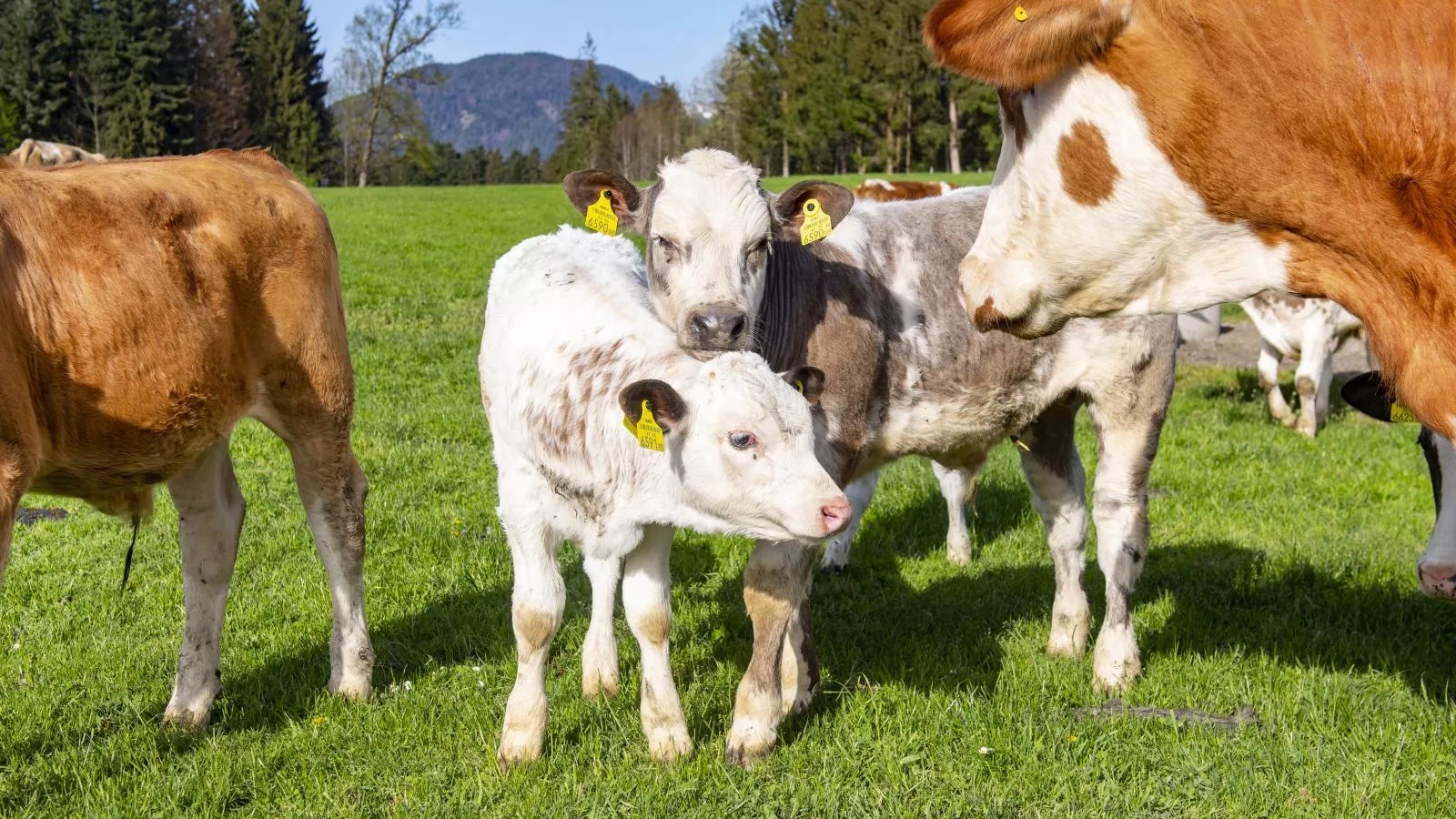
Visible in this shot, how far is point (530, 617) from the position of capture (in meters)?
4.58

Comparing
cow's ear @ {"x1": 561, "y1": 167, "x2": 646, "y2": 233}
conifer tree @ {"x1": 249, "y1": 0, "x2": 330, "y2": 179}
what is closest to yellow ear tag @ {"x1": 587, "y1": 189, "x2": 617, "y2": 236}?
cow's ear @ {"x1": 561, "y1": 167, "x2": 646, "y2": 233}

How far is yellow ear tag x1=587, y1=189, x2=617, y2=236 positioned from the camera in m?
5.14

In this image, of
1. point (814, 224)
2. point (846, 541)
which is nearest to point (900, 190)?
point (846, 541)

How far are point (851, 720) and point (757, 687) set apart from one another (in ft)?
1.77

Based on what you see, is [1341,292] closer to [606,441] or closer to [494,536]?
[606,441]

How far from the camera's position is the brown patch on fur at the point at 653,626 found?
4.56 m

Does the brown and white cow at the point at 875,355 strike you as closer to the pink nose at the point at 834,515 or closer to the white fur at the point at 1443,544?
the pink nose at the point at 834,515

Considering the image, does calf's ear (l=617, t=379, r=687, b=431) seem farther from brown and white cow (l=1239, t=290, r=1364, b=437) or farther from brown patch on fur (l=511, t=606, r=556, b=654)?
brown and white cow (l=1239, t=290, r=1364, b=437)

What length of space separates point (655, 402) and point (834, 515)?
2.17 ft

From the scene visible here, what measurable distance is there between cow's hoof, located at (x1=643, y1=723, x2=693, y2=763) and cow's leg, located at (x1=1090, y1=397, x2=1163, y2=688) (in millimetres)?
1941

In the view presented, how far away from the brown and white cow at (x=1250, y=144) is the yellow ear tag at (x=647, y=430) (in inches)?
69.8

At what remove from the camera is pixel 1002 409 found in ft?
17.3

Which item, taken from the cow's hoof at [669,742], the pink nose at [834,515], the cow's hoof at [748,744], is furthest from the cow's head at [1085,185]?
the cow's hoof at [669,742]

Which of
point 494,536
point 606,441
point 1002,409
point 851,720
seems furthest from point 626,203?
point 494,536
